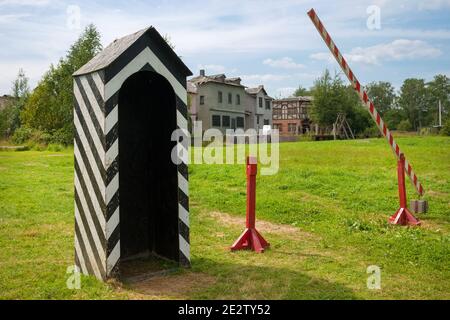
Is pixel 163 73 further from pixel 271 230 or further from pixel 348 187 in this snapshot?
pixel 348 187

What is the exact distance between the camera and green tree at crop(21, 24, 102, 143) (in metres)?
39.3

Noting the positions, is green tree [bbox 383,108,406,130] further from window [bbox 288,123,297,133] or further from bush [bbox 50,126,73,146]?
bush [bbox 50,126,73,146]

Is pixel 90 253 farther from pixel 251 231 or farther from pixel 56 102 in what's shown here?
pixel 56 102

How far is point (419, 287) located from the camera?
4.89 meters

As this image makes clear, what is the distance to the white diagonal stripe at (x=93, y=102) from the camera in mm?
4759

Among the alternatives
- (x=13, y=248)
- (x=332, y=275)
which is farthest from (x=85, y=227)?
(x=332, y=275)

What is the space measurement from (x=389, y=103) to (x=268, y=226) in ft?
347

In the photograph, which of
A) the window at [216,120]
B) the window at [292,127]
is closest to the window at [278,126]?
the window at [292,127]

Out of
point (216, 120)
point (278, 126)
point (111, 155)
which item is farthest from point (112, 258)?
point (278, 126)

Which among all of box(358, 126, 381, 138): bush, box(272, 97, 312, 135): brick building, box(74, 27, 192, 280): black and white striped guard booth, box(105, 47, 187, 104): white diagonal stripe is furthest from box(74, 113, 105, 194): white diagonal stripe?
box(272, 97, 312, 135): brick building

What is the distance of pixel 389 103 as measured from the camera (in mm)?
105062

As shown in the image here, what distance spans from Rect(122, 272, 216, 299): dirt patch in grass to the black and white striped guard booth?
1.05 feet

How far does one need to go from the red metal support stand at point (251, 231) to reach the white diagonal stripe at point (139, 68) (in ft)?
5.19

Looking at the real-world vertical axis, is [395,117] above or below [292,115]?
above
